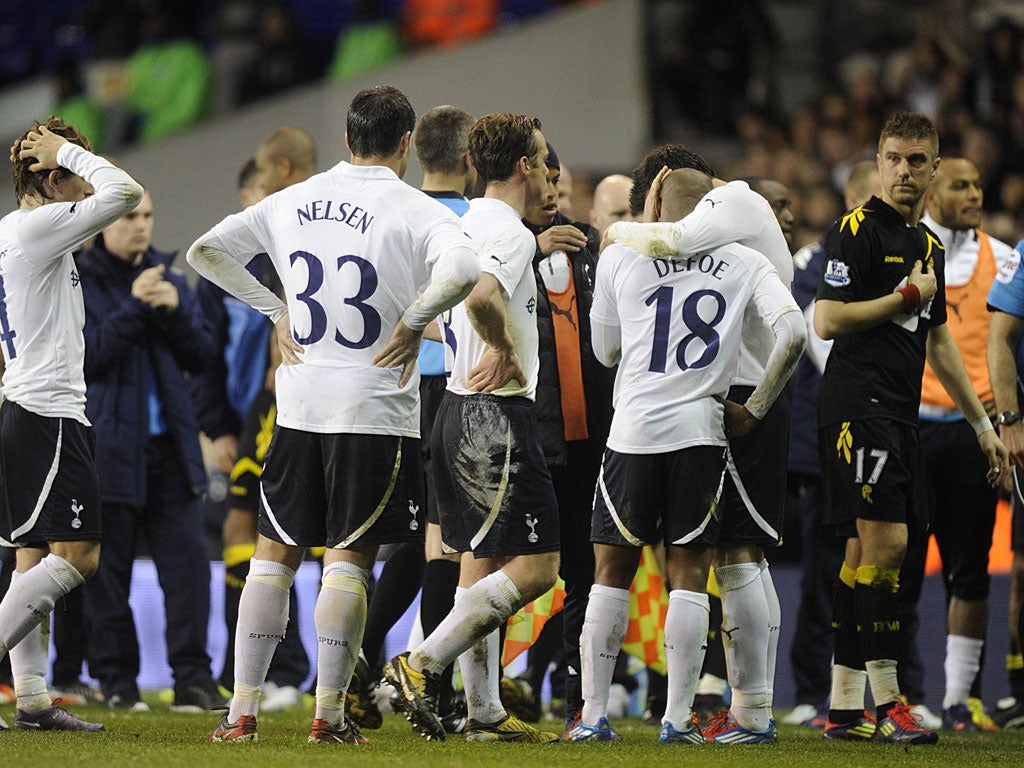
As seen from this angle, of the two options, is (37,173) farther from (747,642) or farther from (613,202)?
(747,642)

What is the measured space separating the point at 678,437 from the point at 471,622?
0.91 meters

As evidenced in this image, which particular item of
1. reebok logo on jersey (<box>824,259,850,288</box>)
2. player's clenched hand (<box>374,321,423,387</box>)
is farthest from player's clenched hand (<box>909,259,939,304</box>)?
player's clenched hand (<box>374,321,423,387</box>)

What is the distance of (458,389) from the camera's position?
5711mm

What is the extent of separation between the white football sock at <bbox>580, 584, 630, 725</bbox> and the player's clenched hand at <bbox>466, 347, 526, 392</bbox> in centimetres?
76

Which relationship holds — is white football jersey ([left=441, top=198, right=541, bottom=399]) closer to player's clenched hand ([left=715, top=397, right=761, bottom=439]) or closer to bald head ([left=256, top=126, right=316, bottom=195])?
player's clenched hand ([left=715, top=397, right=761, bottom=439])

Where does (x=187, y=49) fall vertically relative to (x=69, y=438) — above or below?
above

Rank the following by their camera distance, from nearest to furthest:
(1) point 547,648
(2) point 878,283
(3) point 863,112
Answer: (2) point 878,283
(1) point 547,648
(3) point 863,112

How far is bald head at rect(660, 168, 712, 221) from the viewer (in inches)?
234

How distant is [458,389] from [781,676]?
348 centimetres

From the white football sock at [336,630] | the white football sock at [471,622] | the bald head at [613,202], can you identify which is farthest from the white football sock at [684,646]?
the bald head at [613,202]

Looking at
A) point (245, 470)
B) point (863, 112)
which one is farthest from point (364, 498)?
point (863, 112)

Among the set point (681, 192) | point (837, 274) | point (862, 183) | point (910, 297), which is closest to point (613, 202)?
point (862, 183)

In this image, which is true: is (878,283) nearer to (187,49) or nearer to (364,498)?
(364,498)

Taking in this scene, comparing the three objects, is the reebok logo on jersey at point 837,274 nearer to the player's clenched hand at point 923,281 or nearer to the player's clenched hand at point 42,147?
the player's clenched hand at point 923,281
